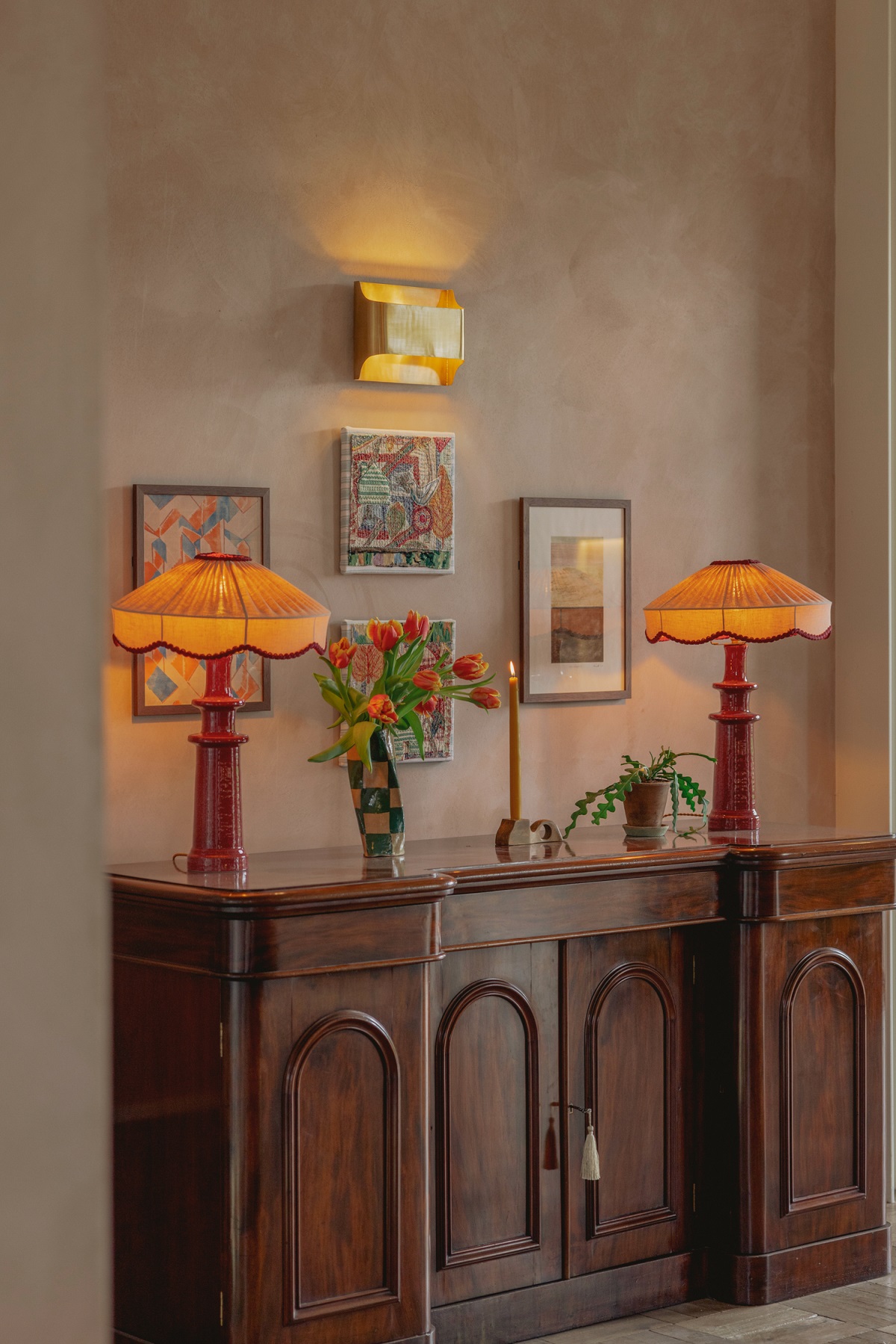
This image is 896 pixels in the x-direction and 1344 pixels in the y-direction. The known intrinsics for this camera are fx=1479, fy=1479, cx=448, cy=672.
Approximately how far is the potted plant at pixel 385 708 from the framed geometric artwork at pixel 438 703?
16 cm

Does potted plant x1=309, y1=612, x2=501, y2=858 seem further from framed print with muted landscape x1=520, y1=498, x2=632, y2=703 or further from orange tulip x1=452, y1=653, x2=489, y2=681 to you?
framed print with muted landscape x1=520, y1=498, x2=632, y2=703

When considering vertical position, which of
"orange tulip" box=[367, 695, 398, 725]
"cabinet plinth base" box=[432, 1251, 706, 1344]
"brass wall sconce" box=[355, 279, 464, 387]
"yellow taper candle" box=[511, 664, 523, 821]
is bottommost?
"cabinet plinth base" box=[432, 1251, 706, 1344]

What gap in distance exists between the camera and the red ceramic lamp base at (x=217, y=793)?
2.99m

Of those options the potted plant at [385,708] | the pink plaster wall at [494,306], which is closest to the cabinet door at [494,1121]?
the potted plant at [385,708]

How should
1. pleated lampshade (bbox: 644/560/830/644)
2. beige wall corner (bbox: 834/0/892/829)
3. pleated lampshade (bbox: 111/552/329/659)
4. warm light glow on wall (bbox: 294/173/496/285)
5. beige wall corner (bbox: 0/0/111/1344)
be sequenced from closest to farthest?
1. beige wall corner (bbox: 0/0/111/1344)
2. pleated lampshade (bbox: 111/552/329/659)
3. warm light glow on wall (bbox: 294/173/496/285)
4. pleated lampshade (bbox: 644/560/830/644)
5. beige wall corner (bbox: 834/0/892/829)

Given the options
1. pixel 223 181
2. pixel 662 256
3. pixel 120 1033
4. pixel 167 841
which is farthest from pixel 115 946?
pixel 662 256

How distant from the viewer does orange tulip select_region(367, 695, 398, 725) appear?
3062mm

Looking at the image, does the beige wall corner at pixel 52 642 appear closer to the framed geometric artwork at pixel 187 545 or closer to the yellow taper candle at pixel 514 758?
the framed geometric artwork at pixel 187 545

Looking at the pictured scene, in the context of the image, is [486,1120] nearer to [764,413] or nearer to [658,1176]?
[658,1176]

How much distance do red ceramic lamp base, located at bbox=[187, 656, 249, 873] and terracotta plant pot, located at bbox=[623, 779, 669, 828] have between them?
103 cm

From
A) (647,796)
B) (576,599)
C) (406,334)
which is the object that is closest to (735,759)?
(647,796)

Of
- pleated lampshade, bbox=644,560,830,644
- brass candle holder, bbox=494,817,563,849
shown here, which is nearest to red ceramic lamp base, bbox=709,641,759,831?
pleated lampshade, bbox=644,560,830,644

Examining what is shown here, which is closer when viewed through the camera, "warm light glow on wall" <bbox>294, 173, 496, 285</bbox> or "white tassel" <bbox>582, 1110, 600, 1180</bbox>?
"white tassel" <bbox>582, 1110, 600, 1180</bbox>

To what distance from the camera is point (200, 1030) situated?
2.77 metres
